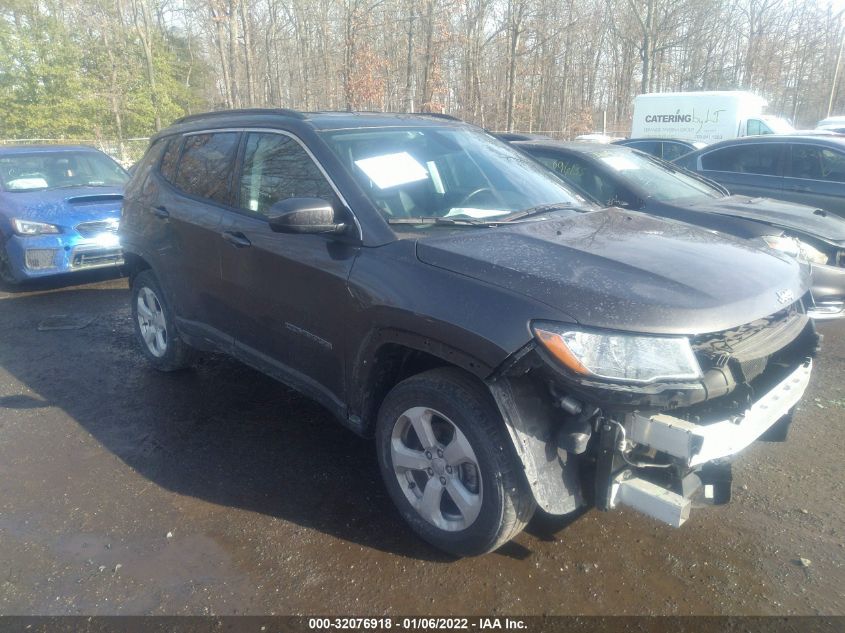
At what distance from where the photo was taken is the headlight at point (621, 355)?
228 centimetres

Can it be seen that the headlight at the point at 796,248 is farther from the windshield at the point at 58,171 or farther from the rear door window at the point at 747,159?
the windshield at the point at 58,171

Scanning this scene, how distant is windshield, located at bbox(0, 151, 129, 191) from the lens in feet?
26.1

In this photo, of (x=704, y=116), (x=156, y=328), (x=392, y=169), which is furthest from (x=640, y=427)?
(x=704, y=116)

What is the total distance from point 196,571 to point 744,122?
22.4 meters

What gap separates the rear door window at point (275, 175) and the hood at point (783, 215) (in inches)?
156

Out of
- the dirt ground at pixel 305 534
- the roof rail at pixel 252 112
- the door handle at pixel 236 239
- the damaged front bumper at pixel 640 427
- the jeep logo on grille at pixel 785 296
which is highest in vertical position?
the roof rail at pixel 252 112

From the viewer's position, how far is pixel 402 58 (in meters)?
31.1

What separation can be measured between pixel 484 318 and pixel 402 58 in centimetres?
3135

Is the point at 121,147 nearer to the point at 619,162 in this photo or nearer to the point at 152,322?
the point at 152,322

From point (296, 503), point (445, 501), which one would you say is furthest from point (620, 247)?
point (296, 503)

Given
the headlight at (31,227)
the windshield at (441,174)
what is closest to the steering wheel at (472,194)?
the windshield at (441,174)

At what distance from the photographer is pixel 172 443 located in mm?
3977

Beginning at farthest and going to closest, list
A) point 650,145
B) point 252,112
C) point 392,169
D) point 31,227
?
point 650,145
point 31,227
point 252,112
point 392,169

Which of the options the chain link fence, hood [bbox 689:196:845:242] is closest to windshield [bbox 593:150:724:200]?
hood [bbox 689:196:845:242]
